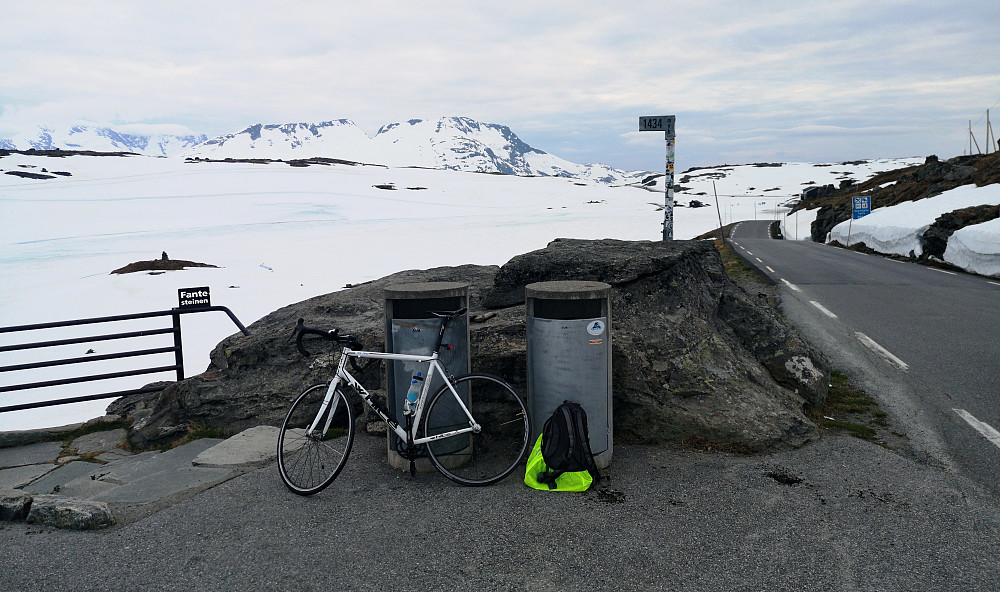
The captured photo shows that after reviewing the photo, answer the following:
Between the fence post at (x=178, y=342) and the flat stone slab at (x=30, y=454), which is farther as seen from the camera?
the fence post at (x=178, y=342)

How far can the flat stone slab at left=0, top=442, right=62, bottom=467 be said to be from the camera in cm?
633

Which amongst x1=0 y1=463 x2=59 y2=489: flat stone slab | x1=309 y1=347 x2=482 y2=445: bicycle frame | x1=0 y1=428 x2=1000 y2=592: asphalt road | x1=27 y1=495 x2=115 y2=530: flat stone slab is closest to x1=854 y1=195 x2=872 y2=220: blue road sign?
x1=0 y1=428 x2=1000 y2=592: asphalt road

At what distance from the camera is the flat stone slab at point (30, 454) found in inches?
249

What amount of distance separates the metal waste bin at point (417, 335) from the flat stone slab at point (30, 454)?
390cm

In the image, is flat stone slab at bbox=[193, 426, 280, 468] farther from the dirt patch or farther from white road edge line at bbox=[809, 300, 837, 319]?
the dirt patch

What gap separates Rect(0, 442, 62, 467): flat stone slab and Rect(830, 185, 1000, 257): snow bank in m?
28.3

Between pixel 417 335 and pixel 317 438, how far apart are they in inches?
45.0

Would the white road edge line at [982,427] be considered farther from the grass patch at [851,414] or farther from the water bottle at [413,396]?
the water bottle at [413,396]

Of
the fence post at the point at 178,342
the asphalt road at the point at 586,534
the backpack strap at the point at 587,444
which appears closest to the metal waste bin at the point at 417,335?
the asphalt road at the point at 586,534

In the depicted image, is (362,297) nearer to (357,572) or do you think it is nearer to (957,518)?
(357,572)

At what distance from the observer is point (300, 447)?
5270 millimetres

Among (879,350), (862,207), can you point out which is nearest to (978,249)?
(879,350)

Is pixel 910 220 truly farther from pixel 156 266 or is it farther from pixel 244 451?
pixel 156 266

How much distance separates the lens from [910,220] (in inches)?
1137
